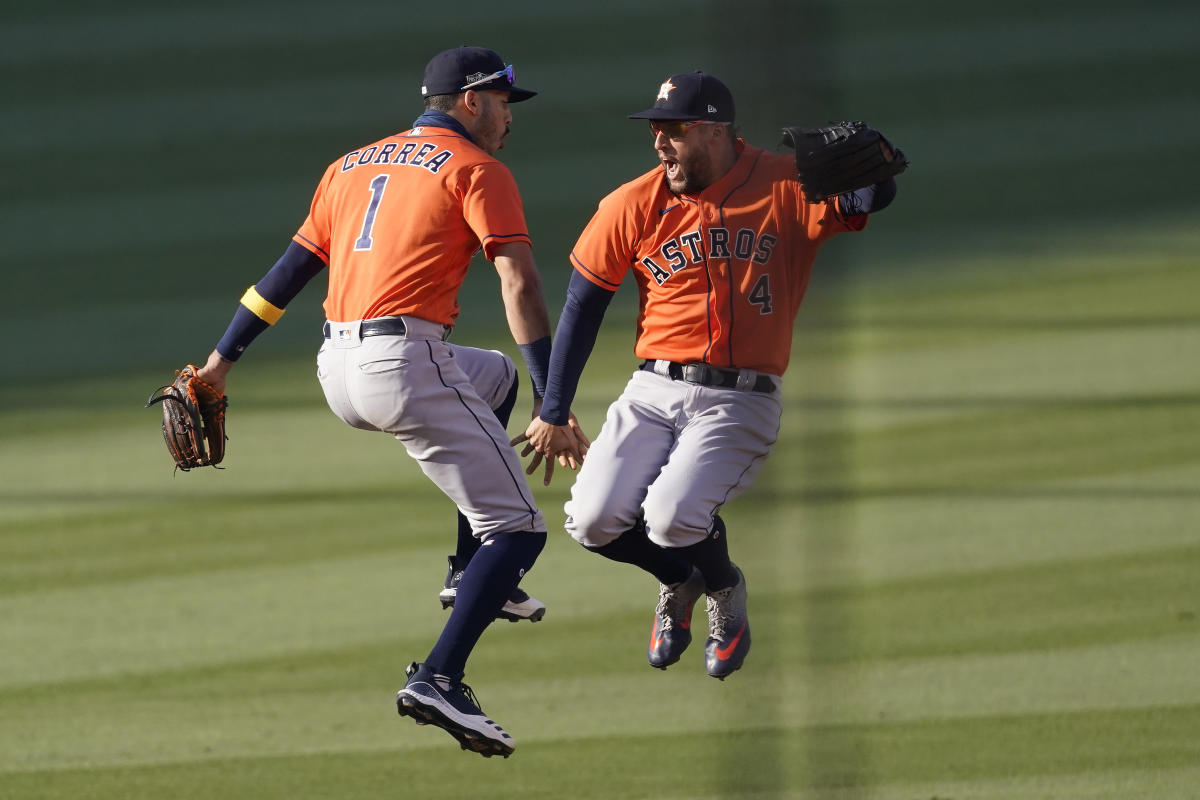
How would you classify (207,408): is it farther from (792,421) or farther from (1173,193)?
(1173,193)

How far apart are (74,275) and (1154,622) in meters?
6.09

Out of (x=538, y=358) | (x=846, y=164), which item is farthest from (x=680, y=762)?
(x=846, y=164)

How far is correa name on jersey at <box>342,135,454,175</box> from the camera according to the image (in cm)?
359

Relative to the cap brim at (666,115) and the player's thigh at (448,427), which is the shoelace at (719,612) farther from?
the cap brim at (666,115)

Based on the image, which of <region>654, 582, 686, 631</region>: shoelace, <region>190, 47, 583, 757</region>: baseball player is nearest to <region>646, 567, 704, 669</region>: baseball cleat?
<region>654, 582, 686, 631</region>: shoelace

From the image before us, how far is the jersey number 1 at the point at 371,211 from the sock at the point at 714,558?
988 mm

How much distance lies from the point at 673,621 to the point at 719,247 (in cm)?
96

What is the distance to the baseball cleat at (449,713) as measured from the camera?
3.55 m

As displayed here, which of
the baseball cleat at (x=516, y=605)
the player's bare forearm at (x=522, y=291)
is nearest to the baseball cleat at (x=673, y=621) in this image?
the baseball cleat at (x=516, y=605)

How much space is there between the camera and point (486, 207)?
139 inches

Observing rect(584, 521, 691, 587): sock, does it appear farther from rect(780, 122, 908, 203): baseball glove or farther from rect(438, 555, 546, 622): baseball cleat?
rect(780, 122, 908, 203): baseball glove

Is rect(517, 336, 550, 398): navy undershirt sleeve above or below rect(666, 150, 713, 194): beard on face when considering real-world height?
below

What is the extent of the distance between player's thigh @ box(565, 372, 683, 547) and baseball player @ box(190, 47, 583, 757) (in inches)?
5.1

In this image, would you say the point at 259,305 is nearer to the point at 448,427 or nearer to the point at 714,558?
the point at 448,427
